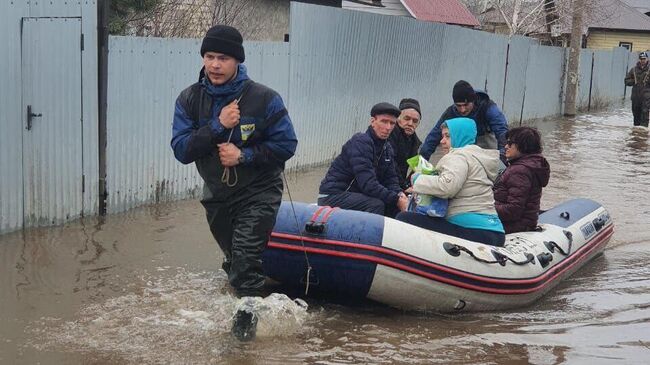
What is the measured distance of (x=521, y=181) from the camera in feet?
24.1

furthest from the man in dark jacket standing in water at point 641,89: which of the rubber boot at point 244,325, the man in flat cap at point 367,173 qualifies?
the rubber boot at point 244,325

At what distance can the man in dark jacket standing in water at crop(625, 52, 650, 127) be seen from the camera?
864 inches

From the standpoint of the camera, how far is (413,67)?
15.7 m

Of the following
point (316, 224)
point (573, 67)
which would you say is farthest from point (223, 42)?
point (573, 67)

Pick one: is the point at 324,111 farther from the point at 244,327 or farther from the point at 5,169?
the point at 244,327

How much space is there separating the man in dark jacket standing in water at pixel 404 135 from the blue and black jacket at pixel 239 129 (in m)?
2.50

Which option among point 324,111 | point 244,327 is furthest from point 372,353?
point 324,111

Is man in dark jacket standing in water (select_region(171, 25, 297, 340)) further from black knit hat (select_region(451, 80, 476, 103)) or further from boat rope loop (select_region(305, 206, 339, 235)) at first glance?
black knit hat (select_region(451, 80, 476, 103))

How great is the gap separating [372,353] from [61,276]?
271cm

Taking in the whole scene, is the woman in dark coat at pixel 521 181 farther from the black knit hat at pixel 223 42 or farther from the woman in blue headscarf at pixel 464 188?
the black knit hat at pixel 223 42

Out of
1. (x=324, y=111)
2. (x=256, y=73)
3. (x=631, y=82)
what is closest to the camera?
(x=256, y=73)

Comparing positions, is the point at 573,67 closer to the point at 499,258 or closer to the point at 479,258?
the point at 499,258

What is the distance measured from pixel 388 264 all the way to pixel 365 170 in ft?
4.11

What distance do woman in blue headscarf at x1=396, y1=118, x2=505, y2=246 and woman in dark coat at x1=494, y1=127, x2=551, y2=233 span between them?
57 cm
